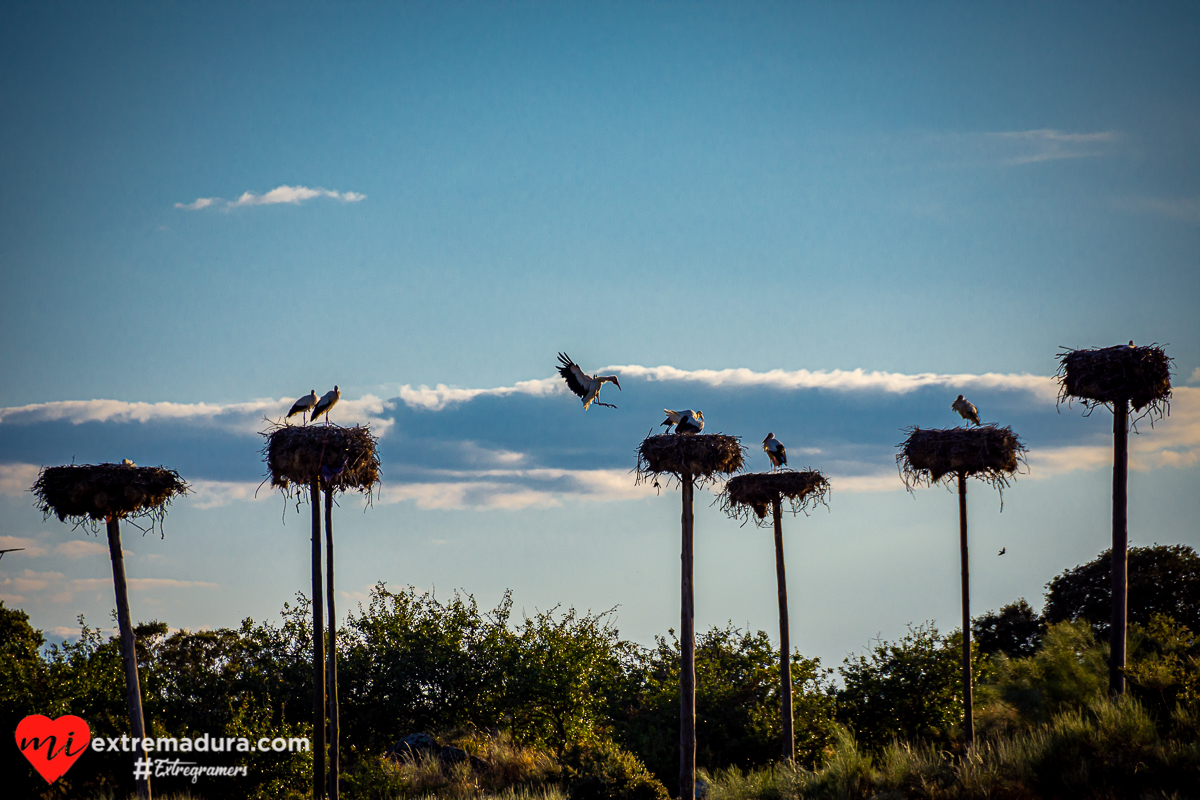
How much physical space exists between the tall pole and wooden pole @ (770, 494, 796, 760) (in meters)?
6.92

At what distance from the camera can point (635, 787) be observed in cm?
2042

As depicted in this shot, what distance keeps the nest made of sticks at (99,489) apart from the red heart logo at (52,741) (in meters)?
4.79

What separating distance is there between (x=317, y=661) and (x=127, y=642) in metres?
3.21

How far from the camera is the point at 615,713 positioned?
30.3 meters

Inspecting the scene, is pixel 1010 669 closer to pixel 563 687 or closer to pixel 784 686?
pixel 784 686

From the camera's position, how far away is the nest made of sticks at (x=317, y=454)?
58.0ft

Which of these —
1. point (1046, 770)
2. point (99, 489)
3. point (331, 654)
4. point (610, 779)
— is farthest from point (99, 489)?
point (1046, 770)

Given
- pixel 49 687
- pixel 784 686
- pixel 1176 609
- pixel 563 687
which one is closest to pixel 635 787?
pixel 784 686

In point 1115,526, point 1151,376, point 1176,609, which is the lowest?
Result: point 1176,609

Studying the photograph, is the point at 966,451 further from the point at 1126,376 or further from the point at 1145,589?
the point at 1145,589

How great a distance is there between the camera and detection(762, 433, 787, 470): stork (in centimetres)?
2383

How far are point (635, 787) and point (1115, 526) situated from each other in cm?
1086

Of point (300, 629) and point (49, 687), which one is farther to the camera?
point (300, 629)

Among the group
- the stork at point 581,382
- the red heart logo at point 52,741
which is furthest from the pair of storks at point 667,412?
the red heart logo at point 52,741
